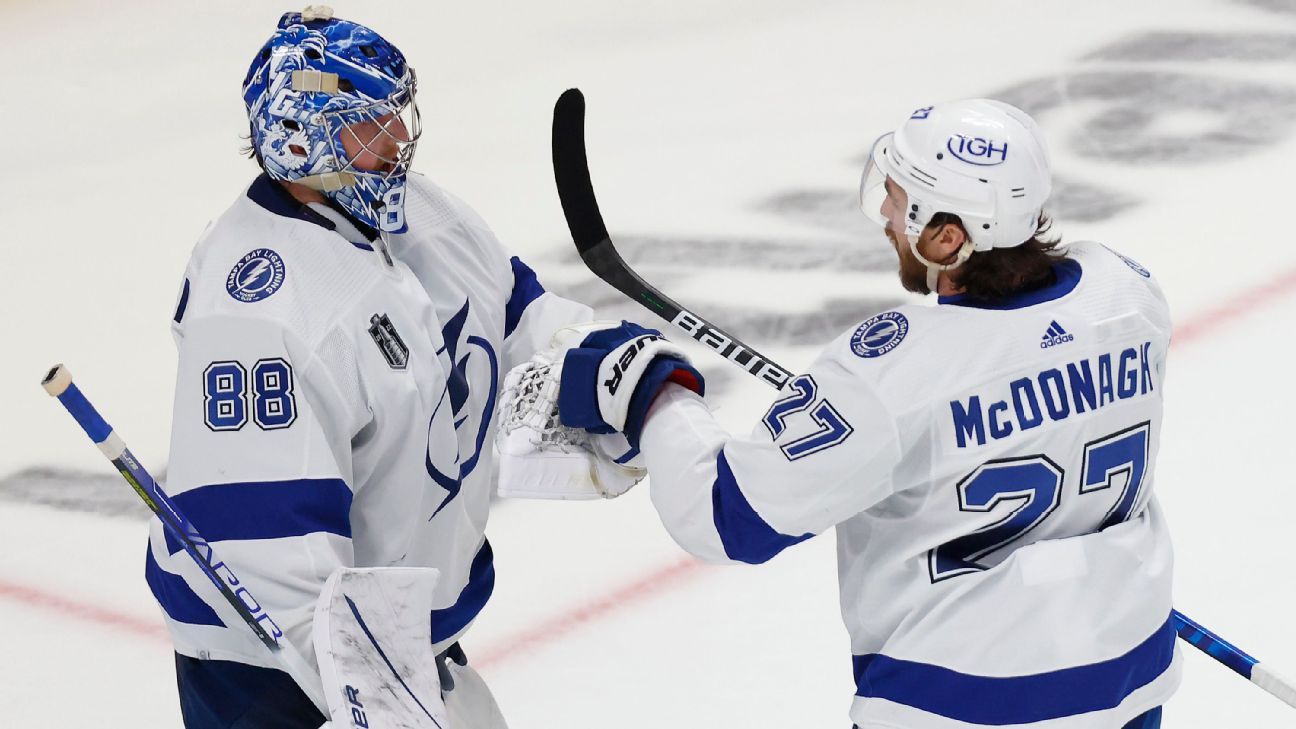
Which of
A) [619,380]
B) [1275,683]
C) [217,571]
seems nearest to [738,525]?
[619,380]

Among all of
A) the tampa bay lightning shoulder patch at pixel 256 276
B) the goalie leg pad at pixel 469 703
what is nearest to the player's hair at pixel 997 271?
the tampa bay lightning shoulder patch at pixel 256 276

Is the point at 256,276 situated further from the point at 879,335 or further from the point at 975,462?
the point at 975,462

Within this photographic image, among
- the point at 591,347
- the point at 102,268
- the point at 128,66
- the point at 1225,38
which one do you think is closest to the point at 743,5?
the point at 1225,38

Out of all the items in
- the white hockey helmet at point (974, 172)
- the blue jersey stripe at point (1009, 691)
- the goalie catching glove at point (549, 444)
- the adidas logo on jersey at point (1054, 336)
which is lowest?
the blue jersey stripe at point (1009, 691)

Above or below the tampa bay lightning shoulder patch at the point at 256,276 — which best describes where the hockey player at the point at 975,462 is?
below

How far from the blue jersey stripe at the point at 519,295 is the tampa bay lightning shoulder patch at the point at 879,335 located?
62 centimetres

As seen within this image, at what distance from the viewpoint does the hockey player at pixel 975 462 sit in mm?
1840

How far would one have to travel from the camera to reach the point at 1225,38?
19.9 feet

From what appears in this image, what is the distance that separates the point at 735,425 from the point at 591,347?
1.83 m

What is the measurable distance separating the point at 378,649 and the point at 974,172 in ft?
2.62

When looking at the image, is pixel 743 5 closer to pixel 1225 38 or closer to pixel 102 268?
pixel 1225 38

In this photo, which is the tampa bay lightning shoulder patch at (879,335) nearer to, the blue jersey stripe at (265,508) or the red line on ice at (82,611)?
the blue jersey stripe at (265,508)

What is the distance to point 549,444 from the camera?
2117mm

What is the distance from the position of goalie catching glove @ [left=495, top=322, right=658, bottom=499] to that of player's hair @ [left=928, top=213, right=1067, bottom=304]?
0.47 m
